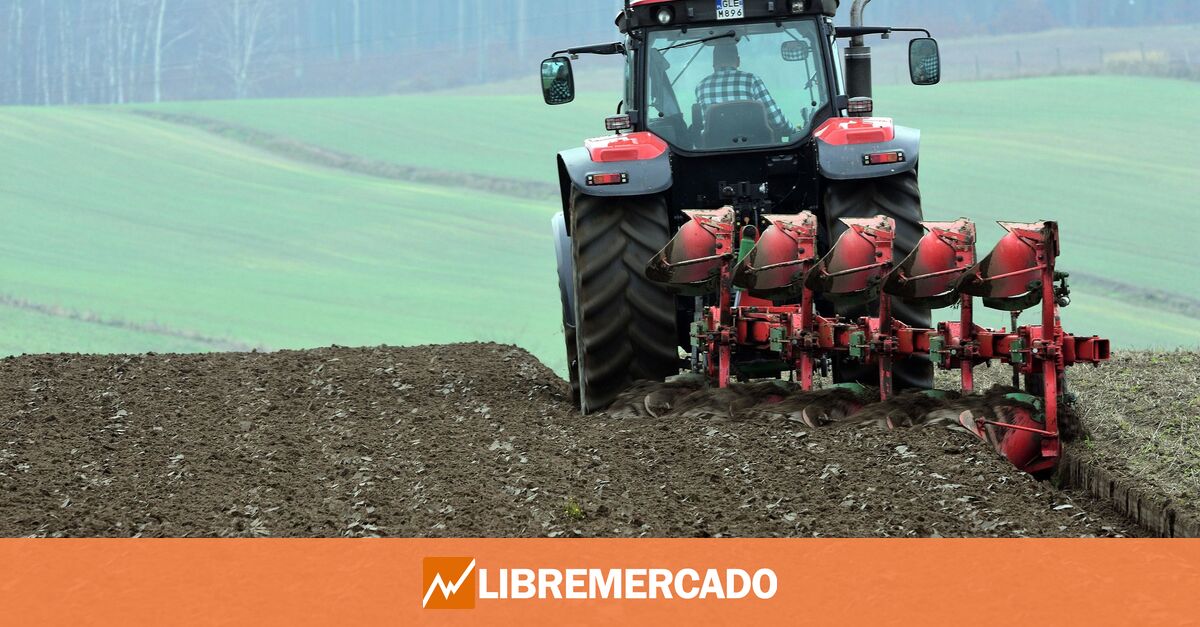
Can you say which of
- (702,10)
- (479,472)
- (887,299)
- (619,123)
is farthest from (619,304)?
(479,472)

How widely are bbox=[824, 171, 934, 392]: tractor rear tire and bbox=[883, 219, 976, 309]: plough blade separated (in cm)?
90

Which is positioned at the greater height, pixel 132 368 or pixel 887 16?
pixel 887 16

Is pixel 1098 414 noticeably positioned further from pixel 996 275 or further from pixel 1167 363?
pixel 1167 363

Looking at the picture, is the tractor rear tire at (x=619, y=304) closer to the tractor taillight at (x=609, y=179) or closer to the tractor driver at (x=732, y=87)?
the tractor taillight at (x=609, y=179)

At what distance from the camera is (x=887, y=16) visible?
180 ft

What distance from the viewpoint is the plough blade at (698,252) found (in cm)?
830

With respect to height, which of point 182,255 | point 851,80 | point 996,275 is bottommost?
point 182,255

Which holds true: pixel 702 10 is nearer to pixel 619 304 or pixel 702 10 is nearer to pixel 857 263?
pixel 619 304

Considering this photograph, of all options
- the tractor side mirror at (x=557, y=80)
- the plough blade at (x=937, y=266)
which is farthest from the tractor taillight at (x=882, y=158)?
the tractor side mirror at (x=557, y=80)

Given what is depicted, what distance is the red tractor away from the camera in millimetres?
7496

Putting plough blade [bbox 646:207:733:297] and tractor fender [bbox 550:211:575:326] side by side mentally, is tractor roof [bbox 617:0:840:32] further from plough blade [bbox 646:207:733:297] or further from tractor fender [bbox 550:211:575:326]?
plough blade [bbox 646:207:733:297]

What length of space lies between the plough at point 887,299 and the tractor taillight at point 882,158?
54 centimetres
